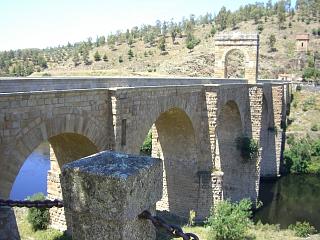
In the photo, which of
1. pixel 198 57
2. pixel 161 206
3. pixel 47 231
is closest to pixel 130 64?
pixel 198 57

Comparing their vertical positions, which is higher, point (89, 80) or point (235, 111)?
point (89, 80)

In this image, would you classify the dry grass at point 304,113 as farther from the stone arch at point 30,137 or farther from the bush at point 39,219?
the stone arch at point 30,137

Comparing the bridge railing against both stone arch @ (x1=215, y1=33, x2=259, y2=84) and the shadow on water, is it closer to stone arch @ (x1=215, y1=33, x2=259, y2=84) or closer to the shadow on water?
stone arch @ (x1=215, y1=33, x2=259, y2=84)

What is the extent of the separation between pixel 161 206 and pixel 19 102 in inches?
461

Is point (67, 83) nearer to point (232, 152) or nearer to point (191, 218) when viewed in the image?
point (191, 218)

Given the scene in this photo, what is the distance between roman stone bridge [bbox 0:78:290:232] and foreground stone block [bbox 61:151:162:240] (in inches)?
172

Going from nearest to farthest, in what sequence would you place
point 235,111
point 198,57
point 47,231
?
point 47,231 → point 235,111 → point 198,57

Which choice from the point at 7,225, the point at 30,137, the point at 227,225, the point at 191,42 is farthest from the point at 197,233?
the point at 191,42

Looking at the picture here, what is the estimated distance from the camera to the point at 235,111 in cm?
2083

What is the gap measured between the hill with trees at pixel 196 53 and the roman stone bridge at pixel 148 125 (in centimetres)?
2135

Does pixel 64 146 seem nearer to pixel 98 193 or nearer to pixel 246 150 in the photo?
pixel 98 193

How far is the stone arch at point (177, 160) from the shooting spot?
15.3 metres

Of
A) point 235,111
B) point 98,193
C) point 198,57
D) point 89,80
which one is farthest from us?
point 198,57

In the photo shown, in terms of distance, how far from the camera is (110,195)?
7.25ft
